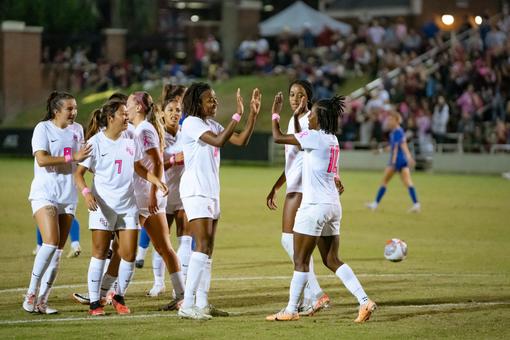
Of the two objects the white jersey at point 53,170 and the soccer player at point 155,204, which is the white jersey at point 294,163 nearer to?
the soccer player at point 155,204

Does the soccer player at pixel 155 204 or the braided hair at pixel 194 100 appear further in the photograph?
the soccer player at pixel 155 204

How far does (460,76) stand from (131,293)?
84.3ft

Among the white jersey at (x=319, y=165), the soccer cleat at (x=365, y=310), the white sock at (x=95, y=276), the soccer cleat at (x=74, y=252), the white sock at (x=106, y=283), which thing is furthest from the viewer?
the soccer cleat at (x=74, y=252)

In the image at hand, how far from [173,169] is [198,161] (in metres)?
1.83

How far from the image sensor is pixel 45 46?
55594mm

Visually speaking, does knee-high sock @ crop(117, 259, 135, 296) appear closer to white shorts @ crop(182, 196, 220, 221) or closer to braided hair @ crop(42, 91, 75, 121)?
white shorts @ crop(182, 196, 220, 221)

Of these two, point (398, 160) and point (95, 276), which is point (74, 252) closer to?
point (95, 276)

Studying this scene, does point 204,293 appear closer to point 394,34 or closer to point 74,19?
point 394,34

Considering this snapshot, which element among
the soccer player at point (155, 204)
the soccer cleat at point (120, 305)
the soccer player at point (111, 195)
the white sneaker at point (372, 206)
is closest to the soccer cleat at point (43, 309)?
the soccer player at point (111, 195)

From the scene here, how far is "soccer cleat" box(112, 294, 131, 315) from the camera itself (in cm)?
1042

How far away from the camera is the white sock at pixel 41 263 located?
10.4 m

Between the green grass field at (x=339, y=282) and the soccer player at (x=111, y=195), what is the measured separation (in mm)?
447

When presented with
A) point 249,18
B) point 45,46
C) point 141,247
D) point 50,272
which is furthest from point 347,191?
point 45,46

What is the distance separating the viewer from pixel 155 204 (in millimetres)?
10781
